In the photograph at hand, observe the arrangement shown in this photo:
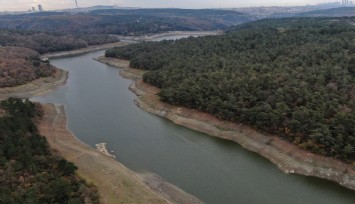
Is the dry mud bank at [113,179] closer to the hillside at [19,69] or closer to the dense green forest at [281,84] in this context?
the dense green forest at [281,84]

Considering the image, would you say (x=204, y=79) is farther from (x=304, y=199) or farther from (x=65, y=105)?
(x=304, y=199)

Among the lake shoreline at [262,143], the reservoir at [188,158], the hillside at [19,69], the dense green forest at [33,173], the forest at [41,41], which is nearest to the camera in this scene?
the dense green forest at [33,173]

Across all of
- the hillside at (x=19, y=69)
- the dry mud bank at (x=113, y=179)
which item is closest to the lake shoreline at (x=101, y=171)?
the dry mud bank at (x=113, y=179)

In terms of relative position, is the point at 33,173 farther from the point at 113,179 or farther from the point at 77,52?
the point at 77,52

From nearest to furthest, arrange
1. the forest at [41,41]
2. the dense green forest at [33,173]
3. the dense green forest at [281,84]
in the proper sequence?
the dense green forest at [33,173] → the dense green forest at [281,84] → the forest at [41,41]

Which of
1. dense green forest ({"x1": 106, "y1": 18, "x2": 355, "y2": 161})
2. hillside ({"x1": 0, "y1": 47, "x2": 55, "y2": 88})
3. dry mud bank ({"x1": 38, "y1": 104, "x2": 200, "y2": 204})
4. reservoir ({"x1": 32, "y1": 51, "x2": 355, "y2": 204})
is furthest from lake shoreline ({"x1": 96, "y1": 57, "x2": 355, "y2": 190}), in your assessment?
hillside ({"x1": 0, "y1": 47, "x2": 55, "y2": 88})

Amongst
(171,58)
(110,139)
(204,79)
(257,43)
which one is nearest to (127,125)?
(110,139)

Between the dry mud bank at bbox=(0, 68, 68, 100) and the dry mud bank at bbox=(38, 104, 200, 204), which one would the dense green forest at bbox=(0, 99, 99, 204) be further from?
the dry mud bank at bbox=(0, 68, 68, 100)
